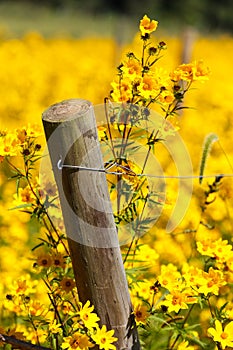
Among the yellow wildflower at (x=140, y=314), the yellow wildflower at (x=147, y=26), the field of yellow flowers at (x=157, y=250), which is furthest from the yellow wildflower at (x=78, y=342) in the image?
the yellow wildflower at (x=147, y=26)

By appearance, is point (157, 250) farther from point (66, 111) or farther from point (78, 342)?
point (66, 111)

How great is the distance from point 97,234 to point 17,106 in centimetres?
499

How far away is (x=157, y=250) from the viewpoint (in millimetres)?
3336

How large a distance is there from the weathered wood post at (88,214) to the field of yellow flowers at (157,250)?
0.08 m

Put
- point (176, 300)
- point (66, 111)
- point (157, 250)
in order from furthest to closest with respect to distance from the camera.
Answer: point (157, 250) < point (176, 300) < point (66, 111)

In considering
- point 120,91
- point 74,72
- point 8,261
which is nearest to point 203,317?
point 8,261

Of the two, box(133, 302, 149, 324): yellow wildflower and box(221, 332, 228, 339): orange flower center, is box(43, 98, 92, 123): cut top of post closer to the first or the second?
box(133, 302, 149, 324): yellow wildflower

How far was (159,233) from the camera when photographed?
3.38 m

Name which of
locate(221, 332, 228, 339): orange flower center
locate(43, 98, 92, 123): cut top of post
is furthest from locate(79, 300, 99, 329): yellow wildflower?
locate(43, 98, 92, 123): cut top of post

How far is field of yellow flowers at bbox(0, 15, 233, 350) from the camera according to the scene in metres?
1.97

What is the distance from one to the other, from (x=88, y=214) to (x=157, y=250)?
60.7 inches

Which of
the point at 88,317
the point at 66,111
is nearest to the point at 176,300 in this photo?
the point at 88,317

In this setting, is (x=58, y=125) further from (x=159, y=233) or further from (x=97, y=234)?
(x=159, y=233)

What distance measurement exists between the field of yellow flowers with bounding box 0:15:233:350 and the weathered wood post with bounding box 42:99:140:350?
8 cm
